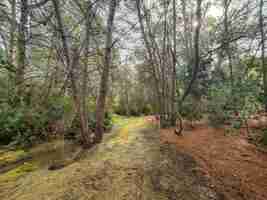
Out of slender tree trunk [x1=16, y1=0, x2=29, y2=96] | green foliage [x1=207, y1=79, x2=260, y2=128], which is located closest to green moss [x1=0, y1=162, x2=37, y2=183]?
slender tree trunk [x1=16, y1=0, x2=29, y2=96]

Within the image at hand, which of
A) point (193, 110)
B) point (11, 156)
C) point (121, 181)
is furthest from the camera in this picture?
point (193, 110)

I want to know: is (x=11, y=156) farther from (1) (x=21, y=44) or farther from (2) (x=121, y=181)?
(2) (x=121, y=181)

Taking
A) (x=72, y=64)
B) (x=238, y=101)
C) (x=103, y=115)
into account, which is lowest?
(x=103, y=115)

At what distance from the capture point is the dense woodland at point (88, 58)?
2975 millimetres

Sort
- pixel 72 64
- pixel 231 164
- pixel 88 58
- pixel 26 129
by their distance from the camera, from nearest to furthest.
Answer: pixel 231 164, pixel 72 64, pixel 26 129, pixel 88 58

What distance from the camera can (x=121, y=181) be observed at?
2.05 metres

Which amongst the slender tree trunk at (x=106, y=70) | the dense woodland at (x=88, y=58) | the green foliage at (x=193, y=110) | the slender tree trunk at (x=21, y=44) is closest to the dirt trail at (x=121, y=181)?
the slender tree trunk at (x=106, y=70)

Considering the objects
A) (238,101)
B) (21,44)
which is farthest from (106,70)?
(238,101)

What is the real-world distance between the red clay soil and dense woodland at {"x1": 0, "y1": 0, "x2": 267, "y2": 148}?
638 millimetres

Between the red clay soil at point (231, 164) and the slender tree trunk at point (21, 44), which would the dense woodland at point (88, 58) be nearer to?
the slender tree trunk at point (21, 44)

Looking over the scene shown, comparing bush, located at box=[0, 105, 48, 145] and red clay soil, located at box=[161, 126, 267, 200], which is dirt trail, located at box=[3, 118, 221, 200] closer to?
red clay soil, located at box=[161, 126, 267, 200]

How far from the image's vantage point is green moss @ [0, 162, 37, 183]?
2400mm

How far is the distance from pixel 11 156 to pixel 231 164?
4736 mm

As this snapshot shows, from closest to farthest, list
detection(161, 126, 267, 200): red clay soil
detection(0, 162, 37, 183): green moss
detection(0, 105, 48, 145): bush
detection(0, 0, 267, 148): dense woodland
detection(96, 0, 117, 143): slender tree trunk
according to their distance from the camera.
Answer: detection(161, 126, 267, 200): red clay soil, detection(0, 162, 37, 183): green moss, detection(0, 0, 267, 148): dense woodland, detection(96, 0, 117, 143): slender tree trunk, detection(0, 105, 48, 145): bush
